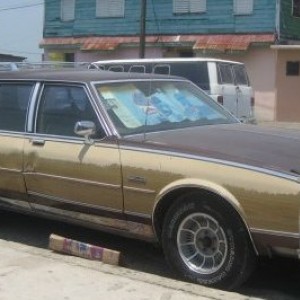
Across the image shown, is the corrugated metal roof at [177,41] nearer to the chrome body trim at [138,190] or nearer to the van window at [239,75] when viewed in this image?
the van window at [239,75]

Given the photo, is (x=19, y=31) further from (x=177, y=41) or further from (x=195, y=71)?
(x=195, y=71)

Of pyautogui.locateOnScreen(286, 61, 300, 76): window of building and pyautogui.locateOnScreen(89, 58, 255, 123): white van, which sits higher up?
pyautogui.locateOnScreen(286, 61, 300, 76): window of building

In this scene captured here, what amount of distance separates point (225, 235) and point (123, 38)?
2415 centimetres

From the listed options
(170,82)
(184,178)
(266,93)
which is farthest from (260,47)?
(184,178)

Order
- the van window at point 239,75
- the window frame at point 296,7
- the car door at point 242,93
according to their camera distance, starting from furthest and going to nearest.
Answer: the window frame at point 296,7 < the van window at point 239,75 < the car door at point 242,93

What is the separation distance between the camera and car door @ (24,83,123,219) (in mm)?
5484

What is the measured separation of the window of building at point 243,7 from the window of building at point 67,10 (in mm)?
7740

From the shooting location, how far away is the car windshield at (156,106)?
18.9ft

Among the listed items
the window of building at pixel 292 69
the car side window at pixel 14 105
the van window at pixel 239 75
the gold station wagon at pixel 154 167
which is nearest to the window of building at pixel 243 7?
the window of building at pixel 292 69

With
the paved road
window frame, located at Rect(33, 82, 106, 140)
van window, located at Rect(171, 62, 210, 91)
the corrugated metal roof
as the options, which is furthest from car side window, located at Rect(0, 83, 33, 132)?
the corrugated metal roof

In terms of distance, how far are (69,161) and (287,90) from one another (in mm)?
20597

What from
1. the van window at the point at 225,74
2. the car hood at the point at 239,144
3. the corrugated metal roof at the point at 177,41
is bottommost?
the car hood at the point at 239,144

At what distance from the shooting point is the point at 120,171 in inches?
212

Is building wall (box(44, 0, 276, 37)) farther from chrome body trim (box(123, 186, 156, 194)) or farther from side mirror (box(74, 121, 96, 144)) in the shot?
chrome body trim (box(123, 186, 156, 194))
